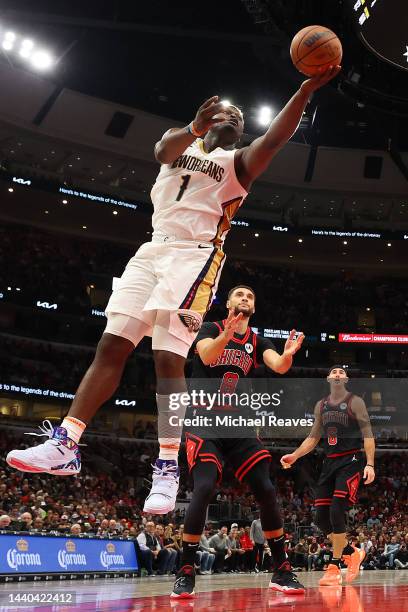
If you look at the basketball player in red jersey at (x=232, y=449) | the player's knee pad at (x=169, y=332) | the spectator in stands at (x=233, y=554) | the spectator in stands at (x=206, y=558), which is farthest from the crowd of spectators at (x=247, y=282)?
the player's knee pad at (x=169, y=332)

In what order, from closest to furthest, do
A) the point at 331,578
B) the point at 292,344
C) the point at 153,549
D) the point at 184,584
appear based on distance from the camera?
the point at 184,584 → the point at 292,344 → the point at 331,578 → the point at 153,549

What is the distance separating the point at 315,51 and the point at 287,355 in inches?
79.6

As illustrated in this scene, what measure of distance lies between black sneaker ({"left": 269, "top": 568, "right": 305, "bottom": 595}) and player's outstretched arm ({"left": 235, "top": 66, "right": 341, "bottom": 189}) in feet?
9.45

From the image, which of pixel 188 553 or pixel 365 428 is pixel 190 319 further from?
pixel 365 428

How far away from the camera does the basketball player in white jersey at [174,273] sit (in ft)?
12.2

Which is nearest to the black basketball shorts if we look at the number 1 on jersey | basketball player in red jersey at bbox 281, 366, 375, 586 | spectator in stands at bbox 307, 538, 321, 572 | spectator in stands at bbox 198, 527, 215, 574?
the number 1 on jersey

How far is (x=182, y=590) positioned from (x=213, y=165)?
2.83 meters

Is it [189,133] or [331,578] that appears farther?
[331,578]

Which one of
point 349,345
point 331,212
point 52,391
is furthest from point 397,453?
point 52,391

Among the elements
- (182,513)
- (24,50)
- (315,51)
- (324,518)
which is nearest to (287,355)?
(315,51)

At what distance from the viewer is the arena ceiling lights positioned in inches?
946

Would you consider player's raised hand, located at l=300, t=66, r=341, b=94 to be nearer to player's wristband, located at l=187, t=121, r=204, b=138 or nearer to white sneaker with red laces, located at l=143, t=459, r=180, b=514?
player's wristband, located at l=187, t=121, r=204, b=138

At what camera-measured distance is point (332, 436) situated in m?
7.65

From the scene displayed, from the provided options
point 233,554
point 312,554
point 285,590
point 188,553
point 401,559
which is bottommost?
point 285,590
